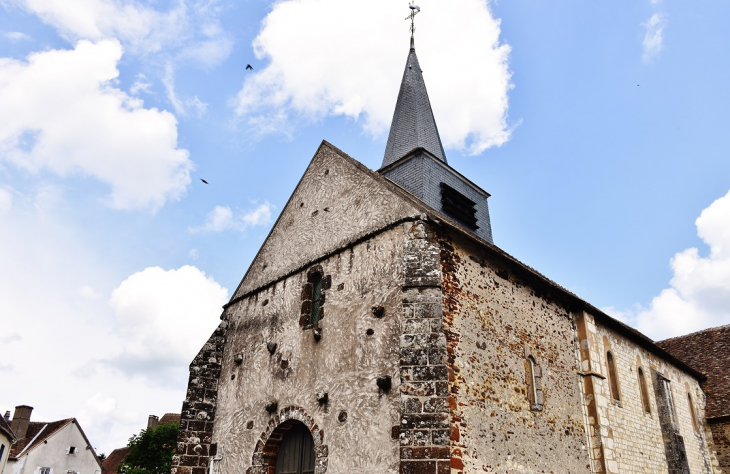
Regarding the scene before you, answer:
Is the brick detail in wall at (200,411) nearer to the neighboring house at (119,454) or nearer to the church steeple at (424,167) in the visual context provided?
the church steeple at (424,167)

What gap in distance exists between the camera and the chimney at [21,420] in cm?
2931

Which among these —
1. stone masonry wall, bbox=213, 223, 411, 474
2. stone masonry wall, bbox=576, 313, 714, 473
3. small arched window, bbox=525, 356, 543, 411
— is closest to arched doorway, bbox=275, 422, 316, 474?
stone masonry wall, bbox=213, 223, 411, 474

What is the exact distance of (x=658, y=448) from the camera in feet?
44.4

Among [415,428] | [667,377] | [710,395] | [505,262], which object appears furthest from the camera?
[710,395]

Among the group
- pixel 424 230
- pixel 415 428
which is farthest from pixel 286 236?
pixel 415 428

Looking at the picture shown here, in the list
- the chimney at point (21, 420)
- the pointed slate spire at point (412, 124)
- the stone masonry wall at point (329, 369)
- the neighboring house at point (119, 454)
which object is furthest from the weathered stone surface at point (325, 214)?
the chimney at point (21, 420)

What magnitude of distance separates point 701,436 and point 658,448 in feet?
16.2

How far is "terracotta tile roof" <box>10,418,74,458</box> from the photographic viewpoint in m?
27.9

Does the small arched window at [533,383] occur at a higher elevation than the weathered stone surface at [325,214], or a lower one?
lower

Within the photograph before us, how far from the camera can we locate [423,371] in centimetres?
783

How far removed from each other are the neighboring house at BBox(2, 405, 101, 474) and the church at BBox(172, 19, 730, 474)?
72.0 ft

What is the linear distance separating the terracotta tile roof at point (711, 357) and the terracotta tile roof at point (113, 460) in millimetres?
33433

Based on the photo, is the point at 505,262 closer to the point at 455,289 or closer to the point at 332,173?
the point at 455,289

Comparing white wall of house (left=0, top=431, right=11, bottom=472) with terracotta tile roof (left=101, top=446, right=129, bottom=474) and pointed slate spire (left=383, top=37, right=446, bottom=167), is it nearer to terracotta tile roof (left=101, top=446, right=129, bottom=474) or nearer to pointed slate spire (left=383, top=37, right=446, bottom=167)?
terracotta tile roof (left=101, top=446, right=129, bottom=474)
